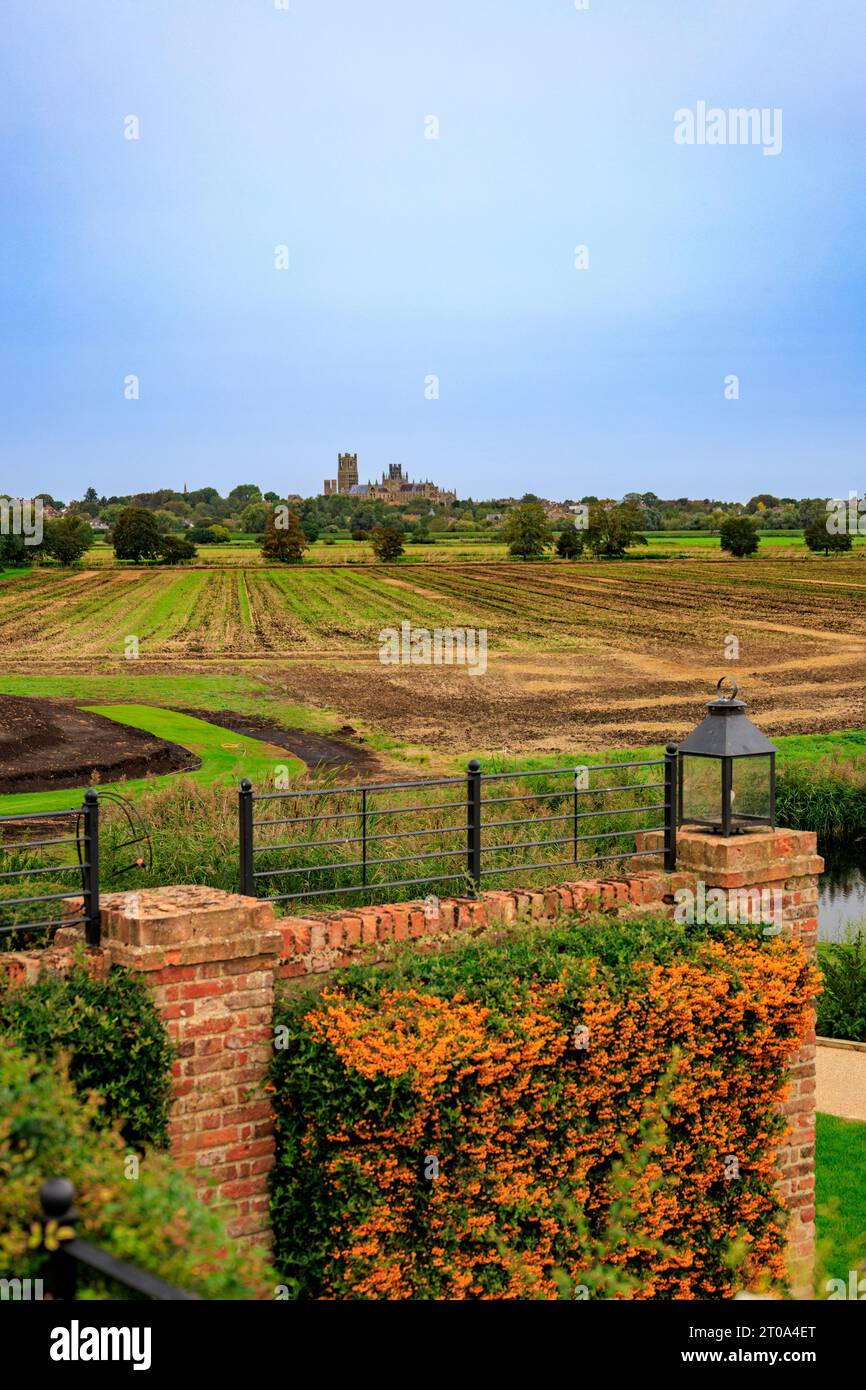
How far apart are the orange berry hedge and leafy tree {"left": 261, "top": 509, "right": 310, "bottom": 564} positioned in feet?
188

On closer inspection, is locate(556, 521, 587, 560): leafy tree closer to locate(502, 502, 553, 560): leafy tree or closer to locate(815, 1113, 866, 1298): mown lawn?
locate(502, 502, 553, 560): leafy tree

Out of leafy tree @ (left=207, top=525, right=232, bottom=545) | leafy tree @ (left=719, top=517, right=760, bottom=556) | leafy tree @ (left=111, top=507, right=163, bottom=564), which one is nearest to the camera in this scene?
leafy tree @ (left=111, top=507, right=163, bottom=564)

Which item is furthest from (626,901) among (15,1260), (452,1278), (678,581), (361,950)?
(678,581)

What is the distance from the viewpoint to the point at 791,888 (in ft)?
36.1

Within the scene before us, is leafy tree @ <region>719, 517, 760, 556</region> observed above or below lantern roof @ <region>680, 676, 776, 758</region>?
above

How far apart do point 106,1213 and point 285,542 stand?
65.4m

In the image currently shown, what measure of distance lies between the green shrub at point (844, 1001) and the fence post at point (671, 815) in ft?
24.4

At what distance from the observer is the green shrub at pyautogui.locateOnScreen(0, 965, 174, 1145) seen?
24.6ft

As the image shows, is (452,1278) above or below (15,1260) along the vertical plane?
below

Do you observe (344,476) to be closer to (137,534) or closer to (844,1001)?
(137,534)

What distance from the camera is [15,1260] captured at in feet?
15.3

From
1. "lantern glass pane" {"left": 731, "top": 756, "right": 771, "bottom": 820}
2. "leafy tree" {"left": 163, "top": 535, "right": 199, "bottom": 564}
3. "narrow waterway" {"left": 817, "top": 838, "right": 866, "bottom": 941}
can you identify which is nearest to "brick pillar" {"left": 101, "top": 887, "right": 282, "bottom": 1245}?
"lantern glass pane" {"left": 731, "top": 756, "right": 771, "bottom": 820}
